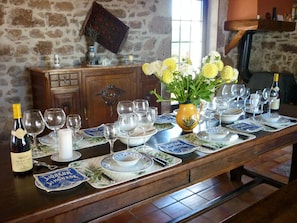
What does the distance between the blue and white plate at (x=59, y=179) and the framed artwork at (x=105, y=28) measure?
2.87 metres

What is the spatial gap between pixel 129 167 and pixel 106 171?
0.11 metres

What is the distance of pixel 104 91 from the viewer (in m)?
3.63

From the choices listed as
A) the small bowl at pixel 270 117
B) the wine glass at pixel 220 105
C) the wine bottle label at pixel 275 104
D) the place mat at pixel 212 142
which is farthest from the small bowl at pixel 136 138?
the wine bottle label at pixel 275 104

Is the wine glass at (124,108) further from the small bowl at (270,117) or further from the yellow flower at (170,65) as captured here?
the small bowl at (270,117)

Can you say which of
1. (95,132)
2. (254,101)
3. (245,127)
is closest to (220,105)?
(245,127)

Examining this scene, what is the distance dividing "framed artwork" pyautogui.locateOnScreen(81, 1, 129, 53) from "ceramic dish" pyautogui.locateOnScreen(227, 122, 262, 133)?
98.5 inches

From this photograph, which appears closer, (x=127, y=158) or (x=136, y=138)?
(x=127, y=158)

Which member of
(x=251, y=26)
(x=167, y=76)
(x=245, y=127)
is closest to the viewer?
(x=167, y=76)

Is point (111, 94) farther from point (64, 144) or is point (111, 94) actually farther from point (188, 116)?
point (64, 144)

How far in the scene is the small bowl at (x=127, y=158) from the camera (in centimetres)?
138

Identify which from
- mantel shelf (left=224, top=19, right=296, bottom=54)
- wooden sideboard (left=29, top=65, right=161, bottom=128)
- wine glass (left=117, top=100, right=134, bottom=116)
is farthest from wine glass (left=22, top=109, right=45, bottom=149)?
mantel shelf (left=224, top=19, right=296, bottom=54)

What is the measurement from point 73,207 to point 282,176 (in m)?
2.54

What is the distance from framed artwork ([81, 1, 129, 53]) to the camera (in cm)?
388

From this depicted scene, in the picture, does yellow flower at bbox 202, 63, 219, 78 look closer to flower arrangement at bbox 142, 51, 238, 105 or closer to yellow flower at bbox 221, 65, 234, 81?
flower arrangement at bbox 142, 51, 238, 105
